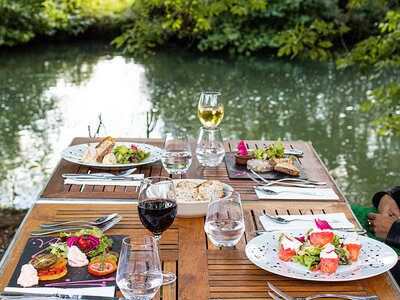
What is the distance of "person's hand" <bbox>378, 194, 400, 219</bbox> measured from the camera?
7.75 feet

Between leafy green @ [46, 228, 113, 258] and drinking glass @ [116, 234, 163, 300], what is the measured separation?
0.26 metres

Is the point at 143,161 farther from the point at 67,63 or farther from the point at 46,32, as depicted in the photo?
the point at 46,32

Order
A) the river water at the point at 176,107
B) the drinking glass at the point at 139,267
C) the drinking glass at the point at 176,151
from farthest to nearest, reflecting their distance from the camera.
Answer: the river water at the point at 176,107, the drinking glass at the point at 176,151, the drinking glass at the point at 139,267

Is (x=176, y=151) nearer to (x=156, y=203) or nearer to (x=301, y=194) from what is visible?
(x=301, y=194)

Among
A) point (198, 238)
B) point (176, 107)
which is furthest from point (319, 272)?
point (176, 107)

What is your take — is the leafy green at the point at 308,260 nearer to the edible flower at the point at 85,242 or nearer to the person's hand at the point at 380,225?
the edible flower at the point at 85,242

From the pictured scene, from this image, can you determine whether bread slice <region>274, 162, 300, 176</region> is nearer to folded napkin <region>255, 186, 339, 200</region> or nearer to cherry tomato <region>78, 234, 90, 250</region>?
folded napkin <region>255, 186, 339, 200</region>

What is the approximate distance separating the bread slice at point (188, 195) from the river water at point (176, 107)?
6.68ft

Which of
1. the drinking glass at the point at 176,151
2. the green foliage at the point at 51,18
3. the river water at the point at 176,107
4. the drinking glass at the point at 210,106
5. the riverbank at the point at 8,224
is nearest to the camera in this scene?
the drinking glass at the point at 176,151

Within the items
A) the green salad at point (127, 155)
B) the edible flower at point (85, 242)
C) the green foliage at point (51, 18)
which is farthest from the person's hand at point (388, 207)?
the green foliage at point (51, 18)

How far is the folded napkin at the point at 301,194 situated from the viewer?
5.53ft

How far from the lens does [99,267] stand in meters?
1.16

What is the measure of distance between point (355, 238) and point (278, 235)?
0.20 meters

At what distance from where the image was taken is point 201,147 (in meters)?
1.94
